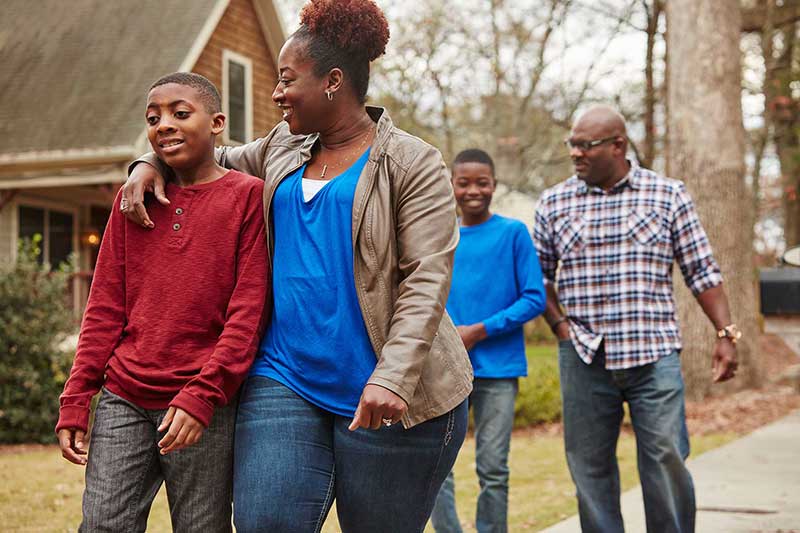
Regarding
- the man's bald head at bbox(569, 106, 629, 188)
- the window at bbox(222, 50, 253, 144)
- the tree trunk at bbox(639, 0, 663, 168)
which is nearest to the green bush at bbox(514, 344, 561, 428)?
the man's bald head at bbox(569, 106, 629, 188)

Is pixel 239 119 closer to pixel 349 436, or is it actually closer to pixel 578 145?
pixel 578 145

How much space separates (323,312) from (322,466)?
1.44ft

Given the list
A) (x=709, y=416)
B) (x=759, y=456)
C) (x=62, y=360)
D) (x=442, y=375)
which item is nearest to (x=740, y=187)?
(x=709, y=416)

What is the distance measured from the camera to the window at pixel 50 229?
55.4ft

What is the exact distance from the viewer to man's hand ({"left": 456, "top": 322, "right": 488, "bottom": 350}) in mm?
5102

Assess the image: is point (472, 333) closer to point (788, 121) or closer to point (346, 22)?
point (346, 22)

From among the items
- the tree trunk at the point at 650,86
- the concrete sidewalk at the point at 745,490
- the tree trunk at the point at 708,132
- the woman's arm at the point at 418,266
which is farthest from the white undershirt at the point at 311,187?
the tree trunk at the point at 650,86

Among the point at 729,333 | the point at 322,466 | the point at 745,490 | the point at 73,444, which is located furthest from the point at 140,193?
the point at 745,490

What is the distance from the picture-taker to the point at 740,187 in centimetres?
1267

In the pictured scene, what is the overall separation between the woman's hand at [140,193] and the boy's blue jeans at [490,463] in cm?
245

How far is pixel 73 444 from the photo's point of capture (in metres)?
3.08

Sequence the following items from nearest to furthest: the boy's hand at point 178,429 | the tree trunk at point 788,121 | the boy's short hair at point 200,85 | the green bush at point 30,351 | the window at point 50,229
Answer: the boy's hand at point 178,429
the boy's short hair at point 200,85
the green bush at point 30,351
the window at point 50,229
the tree trunk at point 788,121

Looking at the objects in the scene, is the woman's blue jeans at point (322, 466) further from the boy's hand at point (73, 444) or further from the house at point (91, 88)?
the house at point (91, 88)

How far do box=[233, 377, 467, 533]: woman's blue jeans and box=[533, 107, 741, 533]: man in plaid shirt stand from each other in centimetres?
186
